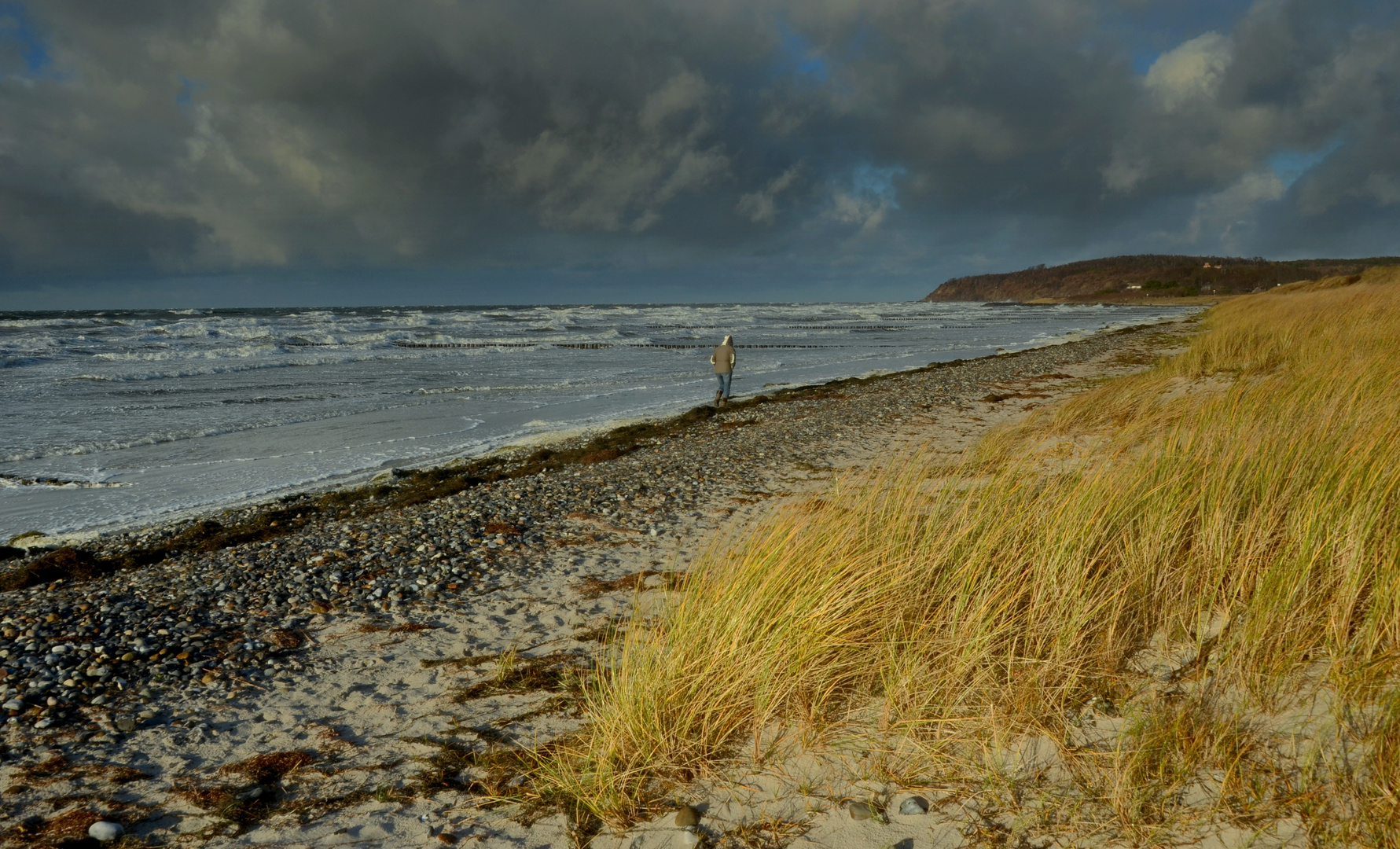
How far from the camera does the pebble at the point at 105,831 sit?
125 inches

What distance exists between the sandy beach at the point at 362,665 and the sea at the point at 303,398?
2.32 meters

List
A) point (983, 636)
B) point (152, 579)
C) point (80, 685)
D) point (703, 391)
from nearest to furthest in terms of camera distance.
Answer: point (983, 636) < point (80, 685) < point (152, 579) < point (703, 391)

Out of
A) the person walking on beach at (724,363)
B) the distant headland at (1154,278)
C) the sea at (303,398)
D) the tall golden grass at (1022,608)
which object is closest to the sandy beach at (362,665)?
the tall golden grass at (1022,608)

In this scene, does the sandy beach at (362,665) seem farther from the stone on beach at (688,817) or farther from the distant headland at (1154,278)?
the distant headland at (1154,278)

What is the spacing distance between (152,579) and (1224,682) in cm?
861

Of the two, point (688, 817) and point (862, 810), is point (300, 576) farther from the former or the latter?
point (862, 810)

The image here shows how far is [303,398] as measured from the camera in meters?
19.7

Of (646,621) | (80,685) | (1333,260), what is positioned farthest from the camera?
(1333,260)

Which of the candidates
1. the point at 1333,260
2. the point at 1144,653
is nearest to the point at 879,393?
the point at 1144,653

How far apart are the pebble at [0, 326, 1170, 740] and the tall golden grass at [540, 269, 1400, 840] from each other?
2.73 meters

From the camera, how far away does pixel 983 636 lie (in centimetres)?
347

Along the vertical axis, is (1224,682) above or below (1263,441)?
below

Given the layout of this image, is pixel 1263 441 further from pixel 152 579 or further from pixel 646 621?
pixel 152 579

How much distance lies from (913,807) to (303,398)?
20736 mm
